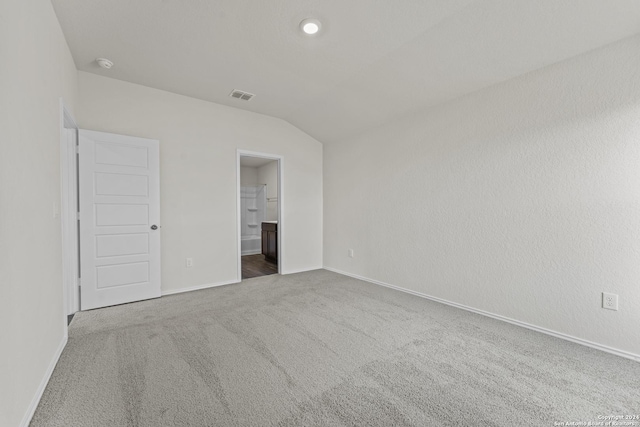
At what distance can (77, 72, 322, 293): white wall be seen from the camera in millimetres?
3191

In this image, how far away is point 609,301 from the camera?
2.12 metres

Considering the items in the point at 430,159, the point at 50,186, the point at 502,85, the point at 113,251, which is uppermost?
the point at 502,85

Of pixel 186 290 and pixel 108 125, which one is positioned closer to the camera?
pixel 108 125

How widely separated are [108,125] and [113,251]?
1.49m

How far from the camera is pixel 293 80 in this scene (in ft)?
10.5

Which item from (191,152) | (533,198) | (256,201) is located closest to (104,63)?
(191,152)

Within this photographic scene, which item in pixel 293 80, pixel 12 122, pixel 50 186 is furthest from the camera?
pixel 293 80

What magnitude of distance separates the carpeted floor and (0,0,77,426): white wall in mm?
277

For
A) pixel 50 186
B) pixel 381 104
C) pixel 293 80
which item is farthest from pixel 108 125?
pixel 381 104

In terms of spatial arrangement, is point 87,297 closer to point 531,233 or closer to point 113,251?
point 113,251

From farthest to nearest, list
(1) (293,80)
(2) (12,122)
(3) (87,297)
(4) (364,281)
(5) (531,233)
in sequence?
(4) (364,281), (1) (293,80), (3) (87,297), (5) (531,233), (2) (12,122)

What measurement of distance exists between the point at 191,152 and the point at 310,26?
2.34 metres

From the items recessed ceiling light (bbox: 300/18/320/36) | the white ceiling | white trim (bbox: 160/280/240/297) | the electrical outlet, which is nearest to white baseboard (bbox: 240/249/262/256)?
white trim (bbox: 160/280/240/297)

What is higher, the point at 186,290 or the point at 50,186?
the point at 50,186
